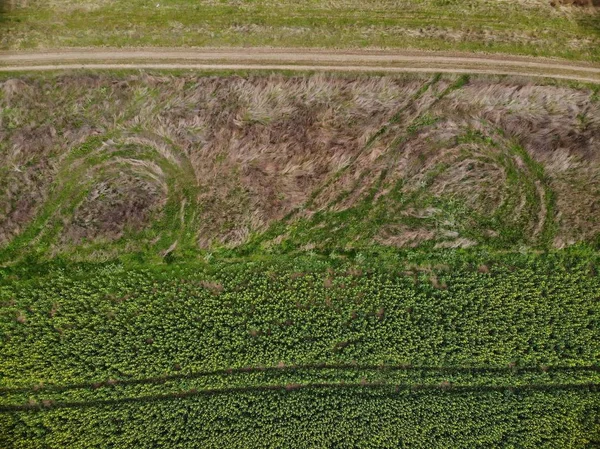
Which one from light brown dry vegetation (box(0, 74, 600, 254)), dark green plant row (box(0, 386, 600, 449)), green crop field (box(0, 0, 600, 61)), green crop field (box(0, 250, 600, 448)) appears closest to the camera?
dark green plant row (box(0, 386, 600, 449))

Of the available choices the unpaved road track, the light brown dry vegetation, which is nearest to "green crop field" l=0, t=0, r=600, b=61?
the unpaved road track

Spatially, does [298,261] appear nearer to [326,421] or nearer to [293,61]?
[326,421]

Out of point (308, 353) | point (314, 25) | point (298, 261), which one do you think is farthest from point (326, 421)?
point (314, 25)

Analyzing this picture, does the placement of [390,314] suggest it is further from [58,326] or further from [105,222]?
[58,326]

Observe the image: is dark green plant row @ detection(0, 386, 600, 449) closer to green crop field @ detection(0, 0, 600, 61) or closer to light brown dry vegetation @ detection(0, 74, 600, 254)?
light brown dry vegetation @ detection(0, 74, 600, 254)

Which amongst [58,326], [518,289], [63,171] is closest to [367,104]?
[518,289]

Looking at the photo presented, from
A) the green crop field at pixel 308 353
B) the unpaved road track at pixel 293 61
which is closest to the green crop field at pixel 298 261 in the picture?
the green crop field at pixel 308 353

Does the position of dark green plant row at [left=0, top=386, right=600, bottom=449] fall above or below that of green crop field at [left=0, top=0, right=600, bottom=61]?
below
